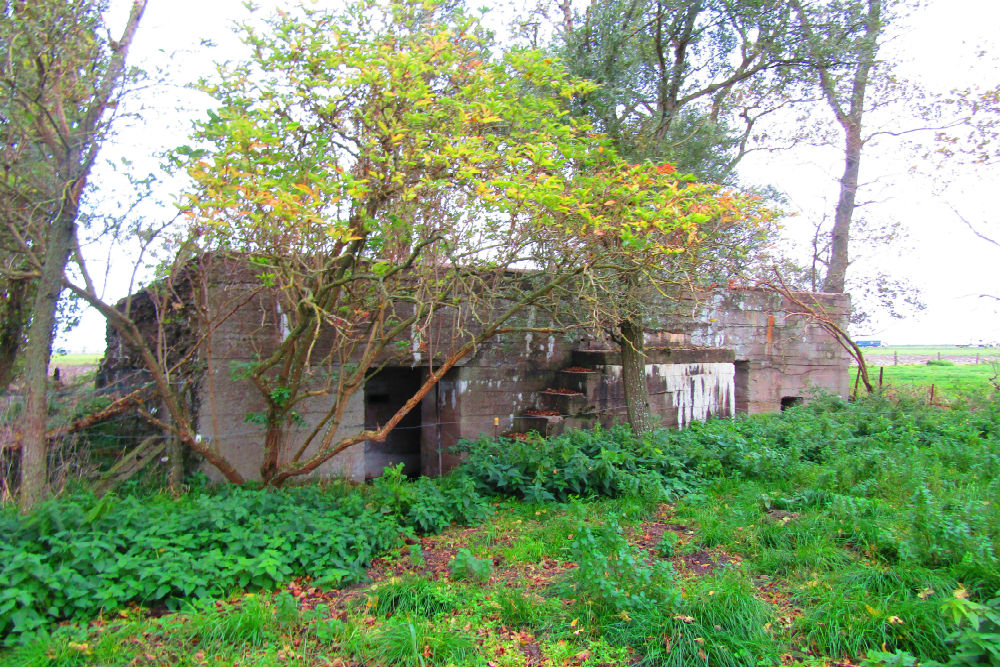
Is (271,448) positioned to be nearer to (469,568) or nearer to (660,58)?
(469,568)

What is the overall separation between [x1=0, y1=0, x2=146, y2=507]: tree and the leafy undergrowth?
135 centimetres

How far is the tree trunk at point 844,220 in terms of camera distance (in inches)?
547

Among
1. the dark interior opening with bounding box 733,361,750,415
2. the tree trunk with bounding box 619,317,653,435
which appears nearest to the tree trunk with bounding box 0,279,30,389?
the tree trunk with bounding box 619,317,653,435

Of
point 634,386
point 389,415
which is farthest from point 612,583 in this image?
point 389,415

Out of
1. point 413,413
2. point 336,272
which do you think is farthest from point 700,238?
point 413,413

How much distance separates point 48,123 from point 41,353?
1.87 metres

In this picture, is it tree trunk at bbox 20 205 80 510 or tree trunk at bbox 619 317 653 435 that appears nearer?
tree trunk at bbox 20 205 80 510

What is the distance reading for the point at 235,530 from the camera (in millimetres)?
4109

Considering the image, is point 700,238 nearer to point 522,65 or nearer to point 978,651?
point 522,65

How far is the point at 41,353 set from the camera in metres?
4.66

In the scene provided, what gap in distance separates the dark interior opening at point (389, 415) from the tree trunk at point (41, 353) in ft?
13.7

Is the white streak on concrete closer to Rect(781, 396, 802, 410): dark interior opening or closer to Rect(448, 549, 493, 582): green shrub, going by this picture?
Rect(781, 396, 802, 410): dark interior opening

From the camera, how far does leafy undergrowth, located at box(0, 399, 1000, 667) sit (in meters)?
3.16

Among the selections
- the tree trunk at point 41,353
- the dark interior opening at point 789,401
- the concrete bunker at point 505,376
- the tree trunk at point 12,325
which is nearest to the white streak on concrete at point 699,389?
the concrete bunker at point 505,376
